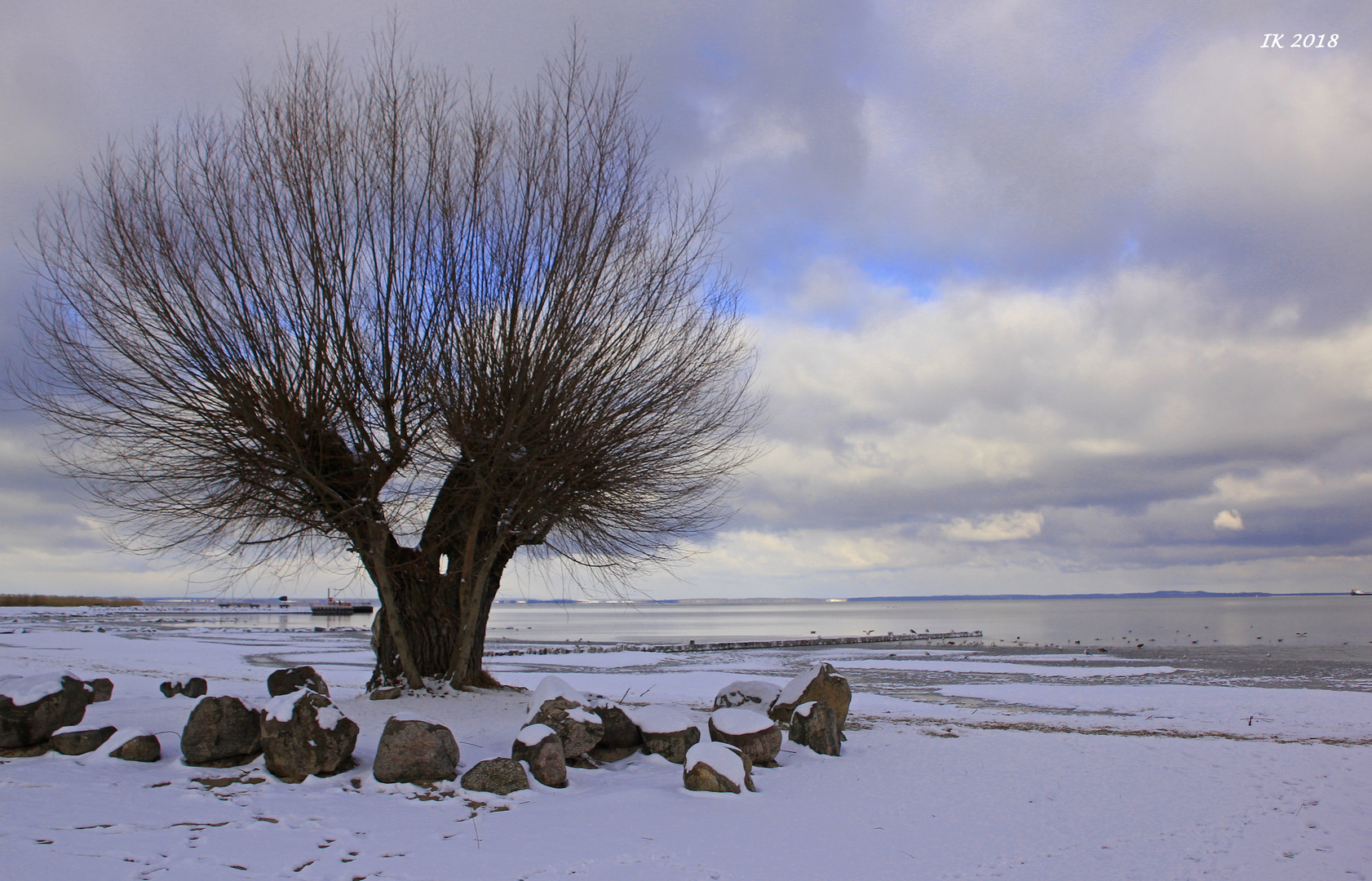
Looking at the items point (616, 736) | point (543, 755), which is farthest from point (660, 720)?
point (543, 755)

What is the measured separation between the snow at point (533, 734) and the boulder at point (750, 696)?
3.82 metres

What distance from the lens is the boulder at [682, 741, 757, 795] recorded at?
24.7ft

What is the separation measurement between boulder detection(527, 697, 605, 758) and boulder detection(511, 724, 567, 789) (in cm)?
36

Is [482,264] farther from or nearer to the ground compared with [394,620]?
farther from the ground

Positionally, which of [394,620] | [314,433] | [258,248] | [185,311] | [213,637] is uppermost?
[258,248]

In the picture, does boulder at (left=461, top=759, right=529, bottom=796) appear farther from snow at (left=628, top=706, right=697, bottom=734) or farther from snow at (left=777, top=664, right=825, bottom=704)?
snow at (left=777, top=664, right=825, bottom=704)

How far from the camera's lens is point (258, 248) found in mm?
10172

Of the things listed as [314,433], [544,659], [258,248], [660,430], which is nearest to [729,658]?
[544,659]

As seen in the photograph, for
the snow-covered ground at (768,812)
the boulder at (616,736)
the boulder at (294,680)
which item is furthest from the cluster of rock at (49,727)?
the boulder at (616,736)

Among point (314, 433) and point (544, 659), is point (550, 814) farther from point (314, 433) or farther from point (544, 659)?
point (544, 659)

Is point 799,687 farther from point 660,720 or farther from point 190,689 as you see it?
point 190,689

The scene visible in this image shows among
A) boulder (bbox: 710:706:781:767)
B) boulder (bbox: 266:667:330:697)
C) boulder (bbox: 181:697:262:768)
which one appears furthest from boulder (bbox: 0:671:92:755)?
boulder (bbox: 710:706:781:767)

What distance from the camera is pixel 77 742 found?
25.0 feet

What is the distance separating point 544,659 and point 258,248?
754 inches
